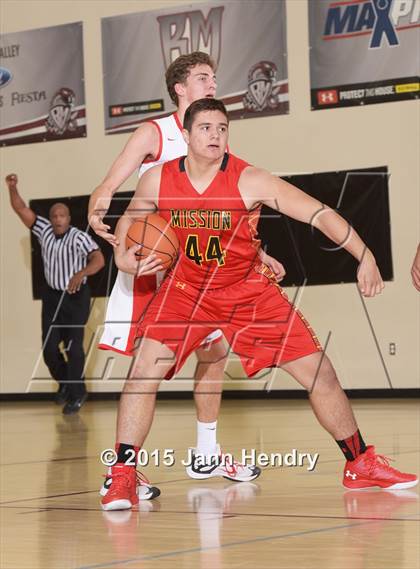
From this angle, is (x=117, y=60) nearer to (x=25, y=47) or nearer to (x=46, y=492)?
(x=25, y=47)

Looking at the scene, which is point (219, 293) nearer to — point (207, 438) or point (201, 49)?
point (207, 438)

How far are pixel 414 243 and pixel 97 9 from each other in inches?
190

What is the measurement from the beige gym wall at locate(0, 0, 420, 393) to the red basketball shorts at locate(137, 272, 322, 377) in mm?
7187

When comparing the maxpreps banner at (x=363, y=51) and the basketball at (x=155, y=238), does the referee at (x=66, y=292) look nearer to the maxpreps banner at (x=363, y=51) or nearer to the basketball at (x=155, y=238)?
the maxpreps banner at (x=363, y=51)

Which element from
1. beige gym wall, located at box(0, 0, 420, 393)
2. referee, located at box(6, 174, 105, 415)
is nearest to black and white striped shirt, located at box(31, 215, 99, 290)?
referee, located at box(6, 174, 105, 415)

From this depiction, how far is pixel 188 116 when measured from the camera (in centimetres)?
497

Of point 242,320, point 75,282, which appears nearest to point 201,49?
point 75,282

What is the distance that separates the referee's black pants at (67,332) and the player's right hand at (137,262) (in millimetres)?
6574

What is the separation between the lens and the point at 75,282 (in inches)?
455

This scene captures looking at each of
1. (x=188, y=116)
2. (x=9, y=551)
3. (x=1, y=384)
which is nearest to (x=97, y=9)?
(x=1, y=384)

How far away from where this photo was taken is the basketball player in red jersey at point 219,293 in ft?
16.2

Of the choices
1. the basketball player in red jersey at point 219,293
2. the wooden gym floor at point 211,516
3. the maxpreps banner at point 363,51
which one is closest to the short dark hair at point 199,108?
the basketball player in red jersey at point 219,293

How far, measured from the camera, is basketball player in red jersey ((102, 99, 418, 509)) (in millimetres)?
4926

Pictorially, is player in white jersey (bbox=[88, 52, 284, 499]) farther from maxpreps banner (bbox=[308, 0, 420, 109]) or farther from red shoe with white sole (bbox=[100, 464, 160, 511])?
maxpreps banner (bbox=[308, 0, 420, 109])
